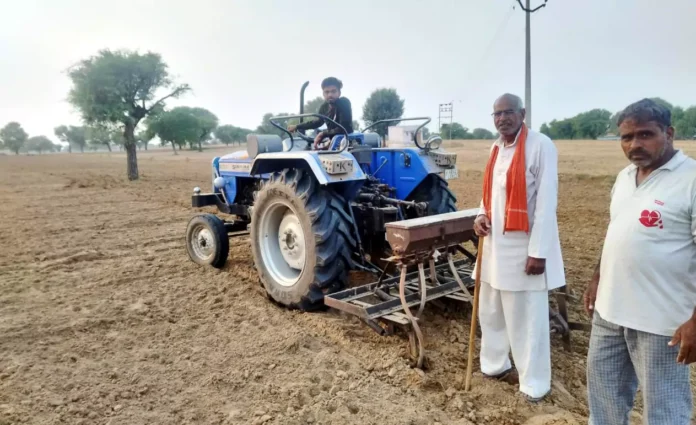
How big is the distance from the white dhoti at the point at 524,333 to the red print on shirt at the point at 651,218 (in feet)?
2.99

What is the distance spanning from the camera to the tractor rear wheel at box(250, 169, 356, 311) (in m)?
3.81

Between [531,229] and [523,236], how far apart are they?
6 cm

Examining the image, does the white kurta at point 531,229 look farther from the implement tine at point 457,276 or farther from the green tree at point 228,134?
the green tree at point 228,134

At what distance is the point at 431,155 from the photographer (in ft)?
15.0

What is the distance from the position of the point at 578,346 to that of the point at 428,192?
1.95m

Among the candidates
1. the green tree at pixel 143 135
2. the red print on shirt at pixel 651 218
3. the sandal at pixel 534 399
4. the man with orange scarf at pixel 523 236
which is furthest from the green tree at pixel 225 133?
the red print on shirt at pixel 651 218

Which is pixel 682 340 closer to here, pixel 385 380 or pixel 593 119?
pixel 385 380

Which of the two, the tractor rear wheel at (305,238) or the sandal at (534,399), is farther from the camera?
the tractor rear wheel at (305,238)

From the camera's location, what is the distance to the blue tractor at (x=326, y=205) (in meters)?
3.84

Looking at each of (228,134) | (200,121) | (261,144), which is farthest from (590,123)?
(228,134)

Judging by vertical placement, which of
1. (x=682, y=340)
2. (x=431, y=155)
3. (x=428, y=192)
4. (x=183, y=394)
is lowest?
(x=183, y=394)

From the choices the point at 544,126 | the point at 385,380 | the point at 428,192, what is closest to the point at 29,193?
the point at 428,192

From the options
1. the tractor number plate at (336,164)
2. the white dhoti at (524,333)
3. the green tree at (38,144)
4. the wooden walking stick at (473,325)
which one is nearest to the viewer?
the white dhoti at (524,333)

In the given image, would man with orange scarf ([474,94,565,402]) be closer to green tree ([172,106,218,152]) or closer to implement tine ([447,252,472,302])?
implement tine ([447,252,472,302])
